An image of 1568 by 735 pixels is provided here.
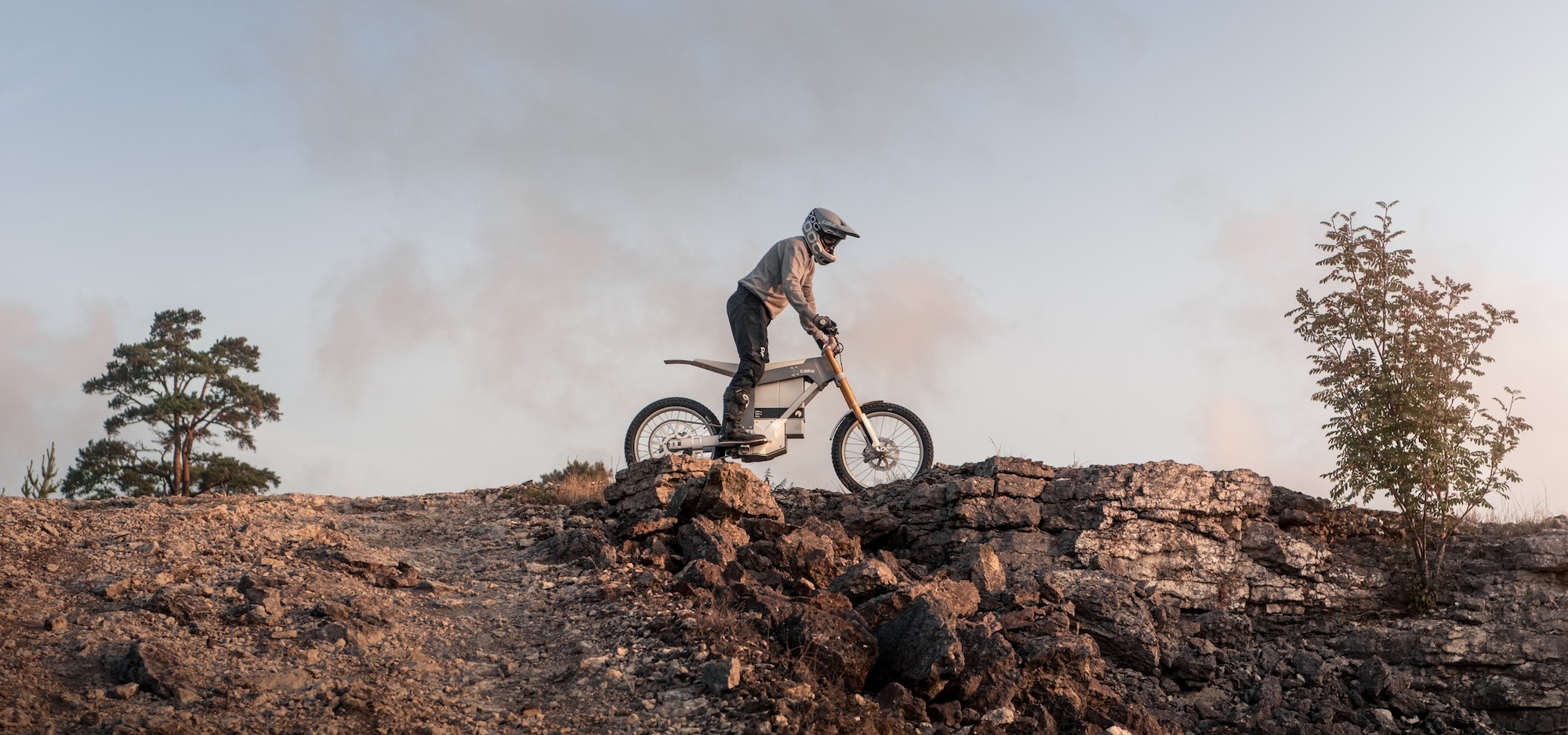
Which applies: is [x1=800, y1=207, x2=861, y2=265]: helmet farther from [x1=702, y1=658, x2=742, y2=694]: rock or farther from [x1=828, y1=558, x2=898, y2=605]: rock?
[x1=702, y1=658, x2=742, y2=694]: rock

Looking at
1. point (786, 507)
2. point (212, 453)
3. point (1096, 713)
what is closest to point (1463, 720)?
point (1096, 713)

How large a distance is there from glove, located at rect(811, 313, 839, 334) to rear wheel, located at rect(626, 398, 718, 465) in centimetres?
157

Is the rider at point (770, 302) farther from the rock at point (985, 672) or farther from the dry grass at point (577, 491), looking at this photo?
the rock at point (985, 672)

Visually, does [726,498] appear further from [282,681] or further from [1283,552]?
[1283,552]

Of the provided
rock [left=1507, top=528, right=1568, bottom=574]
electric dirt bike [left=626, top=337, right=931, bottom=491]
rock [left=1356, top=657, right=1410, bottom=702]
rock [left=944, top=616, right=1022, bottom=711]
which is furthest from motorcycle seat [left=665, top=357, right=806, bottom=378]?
rock [left=1507, top=528, right=1568, bottom=574]

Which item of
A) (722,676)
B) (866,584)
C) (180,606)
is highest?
(180,606)

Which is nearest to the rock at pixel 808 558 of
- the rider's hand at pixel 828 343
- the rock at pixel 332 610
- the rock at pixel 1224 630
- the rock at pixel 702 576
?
the rock at pixel 702 576

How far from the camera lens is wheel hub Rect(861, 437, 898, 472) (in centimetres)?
1273

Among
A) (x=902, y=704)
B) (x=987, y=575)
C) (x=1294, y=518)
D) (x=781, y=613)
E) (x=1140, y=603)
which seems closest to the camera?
(x=902, y=704)

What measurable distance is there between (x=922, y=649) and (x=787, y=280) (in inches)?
206

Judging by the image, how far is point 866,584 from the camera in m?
9.61

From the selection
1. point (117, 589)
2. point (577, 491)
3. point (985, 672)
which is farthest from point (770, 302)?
point (117, 589)

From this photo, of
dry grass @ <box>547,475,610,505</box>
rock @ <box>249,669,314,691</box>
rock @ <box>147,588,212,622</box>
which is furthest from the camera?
dry grass @ <box>547,475,610,505</box>

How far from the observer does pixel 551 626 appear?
9336mm
